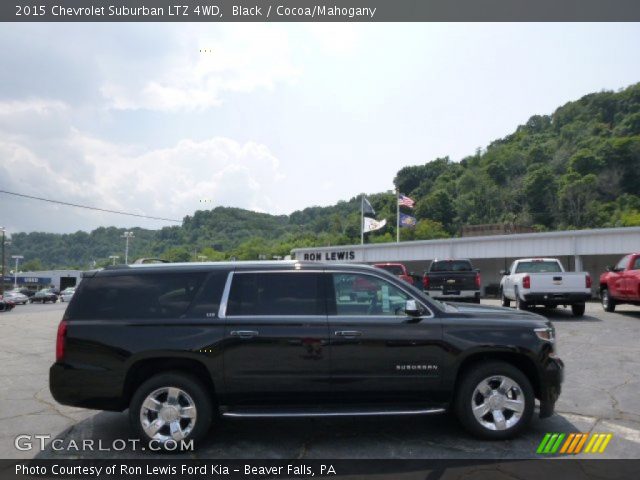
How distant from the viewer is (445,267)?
1936 centimetres

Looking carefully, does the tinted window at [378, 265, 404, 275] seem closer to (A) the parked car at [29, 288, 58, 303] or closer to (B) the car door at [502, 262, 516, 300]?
(B) the car door at [502, 262, 516, 300]

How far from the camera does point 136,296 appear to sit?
18.3ft

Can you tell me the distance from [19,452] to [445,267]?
15896 millimetres

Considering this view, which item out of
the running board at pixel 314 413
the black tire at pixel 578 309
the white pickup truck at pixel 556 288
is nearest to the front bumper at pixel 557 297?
the white pickup truck at pixel 556 288

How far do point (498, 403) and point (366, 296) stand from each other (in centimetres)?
169

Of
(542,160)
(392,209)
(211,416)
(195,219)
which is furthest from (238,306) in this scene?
(542,160)

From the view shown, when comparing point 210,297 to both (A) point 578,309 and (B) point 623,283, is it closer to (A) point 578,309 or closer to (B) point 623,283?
(A) point 578,309

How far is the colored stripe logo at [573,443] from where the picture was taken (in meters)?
5.16

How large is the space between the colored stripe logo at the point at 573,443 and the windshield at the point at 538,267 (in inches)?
487

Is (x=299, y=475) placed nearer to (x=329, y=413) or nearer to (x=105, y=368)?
(x=329, y=413)

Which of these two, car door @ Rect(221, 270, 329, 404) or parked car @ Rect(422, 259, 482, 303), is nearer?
car door @ Rect(221, 270, 329, 404)

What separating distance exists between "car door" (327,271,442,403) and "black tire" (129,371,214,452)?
1.27 meters

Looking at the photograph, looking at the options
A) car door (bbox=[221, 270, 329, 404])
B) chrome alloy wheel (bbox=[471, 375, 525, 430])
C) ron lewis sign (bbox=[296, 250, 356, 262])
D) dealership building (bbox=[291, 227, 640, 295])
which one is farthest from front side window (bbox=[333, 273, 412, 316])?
ron lewis sign (bbox=[296, 250, 356, 262])

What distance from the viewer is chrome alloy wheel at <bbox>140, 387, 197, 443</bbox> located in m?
5.26
